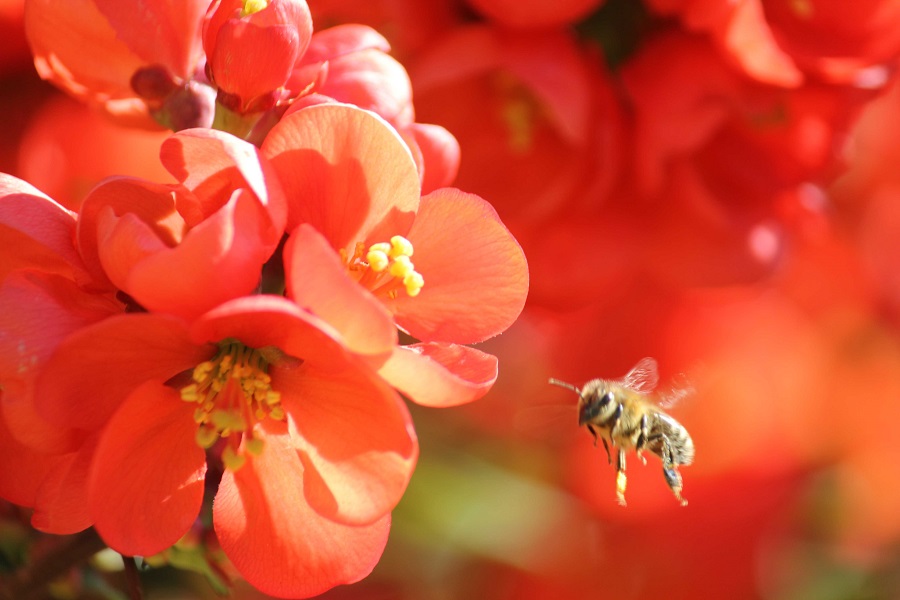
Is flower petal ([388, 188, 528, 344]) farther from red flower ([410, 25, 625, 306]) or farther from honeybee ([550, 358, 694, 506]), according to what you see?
red flower ([410, 25, 625, 306])

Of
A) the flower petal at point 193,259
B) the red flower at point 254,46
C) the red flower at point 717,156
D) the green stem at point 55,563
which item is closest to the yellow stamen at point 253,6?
the red flower at point 254,46

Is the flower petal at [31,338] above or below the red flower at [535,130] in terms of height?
above

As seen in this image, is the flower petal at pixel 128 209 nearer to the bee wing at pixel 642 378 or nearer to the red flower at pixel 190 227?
the red flower at pixel 190 227

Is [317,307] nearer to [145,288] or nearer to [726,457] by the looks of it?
[145,288]

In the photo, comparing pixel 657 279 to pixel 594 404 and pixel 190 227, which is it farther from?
pixel 190 227

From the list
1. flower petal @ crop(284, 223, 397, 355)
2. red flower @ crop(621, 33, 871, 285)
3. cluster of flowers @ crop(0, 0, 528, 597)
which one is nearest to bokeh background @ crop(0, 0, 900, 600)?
red flower @ crop(621, 33, 871, 285)

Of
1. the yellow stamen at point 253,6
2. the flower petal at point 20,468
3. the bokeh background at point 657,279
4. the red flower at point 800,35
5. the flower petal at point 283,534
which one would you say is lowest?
the bokeh background at point 657,279

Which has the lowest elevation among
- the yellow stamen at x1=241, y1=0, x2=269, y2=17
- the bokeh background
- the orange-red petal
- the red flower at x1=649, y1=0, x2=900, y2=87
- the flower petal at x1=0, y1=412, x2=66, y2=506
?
the bokeh background
